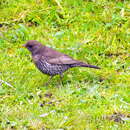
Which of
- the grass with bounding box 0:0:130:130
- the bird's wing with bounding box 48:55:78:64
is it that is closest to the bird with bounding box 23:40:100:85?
the bird's wing with bounding box 48:55:78:64

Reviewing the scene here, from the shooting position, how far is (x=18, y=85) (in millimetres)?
7121

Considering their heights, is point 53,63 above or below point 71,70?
above

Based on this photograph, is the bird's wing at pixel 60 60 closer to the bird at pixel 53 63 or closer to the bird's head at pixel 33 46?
the bird at pixel 53 63

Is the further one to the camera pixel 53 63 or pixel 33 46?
pixel 33 46

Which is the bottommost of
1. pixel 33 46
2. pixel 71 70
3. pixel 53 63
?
pixel 71 70

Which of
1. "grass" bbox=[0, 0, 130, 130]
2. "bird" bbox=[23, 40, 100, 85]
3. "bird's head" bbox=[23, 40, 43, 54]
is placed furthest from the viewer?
"bird's head" bbox=[23, 40, 43, 54]

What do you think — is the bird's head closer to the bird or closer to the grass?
the bird

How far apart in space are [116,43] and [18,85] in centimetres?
206

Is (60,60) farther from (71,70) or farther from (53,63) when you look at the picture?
(71,70)

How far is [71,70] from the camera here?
784 cm

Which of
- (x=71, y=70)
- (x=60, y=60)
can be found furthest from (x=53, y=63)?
(x=71, y=70)

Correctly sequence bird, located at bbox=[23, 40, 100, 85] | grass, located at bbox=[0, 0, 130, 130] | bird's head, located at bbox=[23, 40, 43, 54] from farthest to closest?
bird's head, located at bbox=[23, 40, 43, 54] → bird, located at bbox=[23, 40, 100, 85] → grass, located at bbox=[0, 0, 130, 130]

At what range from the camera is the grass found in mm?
6301

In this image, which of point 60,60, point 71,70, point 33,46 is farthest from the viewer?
point 71,70
